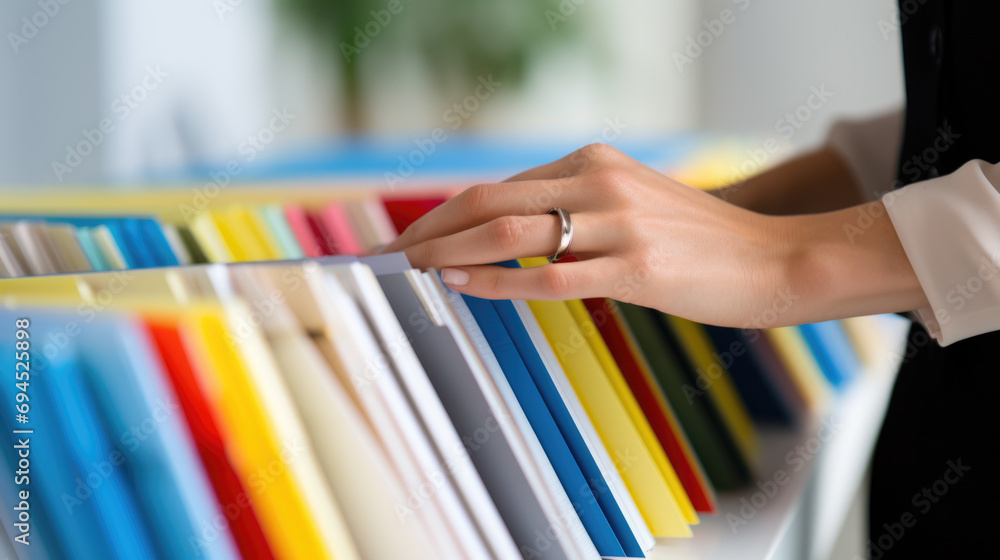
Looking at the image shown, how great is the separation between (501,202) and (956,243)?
0.40 m

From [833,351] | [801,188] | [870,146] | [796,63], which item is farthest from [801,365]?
[796,63]

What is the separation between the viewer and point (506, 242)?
0.57 metres

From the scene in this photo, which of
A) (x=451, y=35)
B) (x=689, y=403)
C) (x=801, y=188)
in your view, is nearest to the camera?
(x=689, y=403)

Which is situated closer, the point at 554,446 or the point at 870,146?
the point at 554,446

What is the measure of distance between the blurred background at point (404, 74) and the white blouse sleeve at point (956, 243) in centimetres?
140

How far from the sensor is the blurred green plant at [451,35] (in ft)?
10.3

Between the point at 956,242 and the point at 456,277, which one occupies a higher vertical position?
the point at 456,277

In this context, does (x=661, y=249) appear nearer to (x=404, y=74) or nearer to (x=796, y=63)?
(x=404, y=74)

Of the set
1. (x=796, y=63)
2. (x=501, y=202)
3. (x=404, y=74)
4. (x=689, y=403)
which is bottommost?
(x=689, y=403)

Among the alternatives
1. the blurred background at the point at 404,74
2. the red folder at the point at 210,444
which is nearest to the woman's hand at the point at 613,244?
the red folder at the point at 210,444

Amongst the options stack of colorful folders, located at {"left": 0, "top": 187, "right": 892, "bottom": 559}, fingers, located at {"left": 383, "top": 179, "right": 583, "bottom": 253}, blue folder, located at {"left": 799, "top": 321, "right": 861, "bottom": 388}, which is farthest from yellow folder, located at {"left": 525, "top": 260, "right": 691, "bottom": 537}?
blue folder, located at {"left": 799, "top": 321, "right": 861, "bottom": 388}

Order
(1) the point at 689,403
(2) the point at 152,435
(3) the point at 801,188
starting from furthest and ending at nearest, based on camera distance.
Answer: (3) the point at 801,188 < (1) the point at 689,403 < (2) the point at 152,435

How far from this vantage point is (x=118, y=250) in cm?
65

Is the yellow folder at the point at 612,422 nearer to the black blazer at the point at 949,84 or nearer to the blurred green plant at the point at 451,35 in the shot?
the black blazer at the point at 949,84
